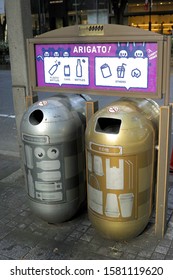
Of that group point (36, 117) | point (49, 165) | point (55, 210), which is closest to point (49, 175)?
point (49, 165)

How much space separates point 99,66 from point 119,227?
1.45m

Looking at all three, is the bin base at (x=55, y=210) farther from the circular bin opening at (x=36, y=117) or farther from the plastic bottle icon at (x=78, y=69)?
the plastic bottle icon at (x=78, y=69)

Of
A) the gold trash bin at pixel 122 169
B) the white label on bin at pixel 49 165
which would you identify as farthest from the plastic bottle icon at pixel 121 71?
the white label on bin at pixel 49 165

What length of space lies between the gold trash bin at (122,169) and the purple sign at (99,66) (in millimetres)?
237

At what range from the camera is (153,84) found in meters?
2.86

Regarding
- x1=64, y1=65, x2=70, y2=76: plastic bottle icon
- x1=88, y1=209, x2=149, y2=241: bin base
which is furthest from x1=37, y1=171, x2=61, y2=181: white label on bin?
x1=64, y1=65, x2=70, y2=76: plastic bottle icon

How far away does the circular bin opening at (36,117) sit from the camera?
319 cm

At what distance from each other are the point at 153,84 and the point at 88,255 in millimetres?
1591

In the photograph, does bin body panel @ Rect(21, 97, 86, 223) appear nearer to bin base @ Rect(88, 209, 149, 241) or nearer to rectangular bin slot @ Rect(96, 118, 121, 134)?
rectangular bin slot @ Rect(96, 118, 121, 134)

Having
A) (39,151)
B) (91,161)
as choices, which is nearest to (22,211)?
(39,151)

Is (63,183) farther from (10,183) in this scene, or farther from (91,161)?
(10,183)

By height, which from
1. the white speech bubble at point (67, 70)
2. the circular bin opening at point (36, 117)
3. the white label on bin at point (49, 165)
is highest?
the white speech bubble at point (67, 70)

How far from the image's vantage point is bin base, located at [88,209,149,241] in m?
3.00

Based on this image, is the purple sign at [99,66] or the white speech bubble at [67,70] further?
the white speech bubble at [67,70]
